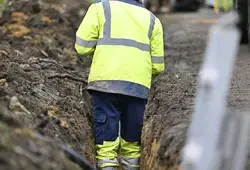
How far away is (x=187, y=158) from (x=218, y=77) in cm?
50

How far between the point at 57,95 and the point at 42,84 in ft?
0.69

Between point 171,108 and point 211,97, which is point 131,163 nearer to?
point 171,108

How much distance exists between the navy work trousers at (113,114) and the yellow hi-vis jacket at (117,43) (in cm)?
14

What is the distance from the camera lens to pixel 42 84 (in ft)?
25.6

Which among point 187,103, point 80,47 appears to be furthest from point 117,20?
point 187,103

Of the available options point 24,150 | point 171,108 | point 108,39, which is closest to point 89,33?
point 108,39

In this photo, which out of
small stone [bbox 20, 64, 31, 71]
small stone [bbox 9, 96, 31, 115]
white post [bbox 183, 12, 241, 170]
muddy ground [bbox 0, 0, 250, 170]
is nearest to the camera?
white post [bbox 183, 12, 241, 170]

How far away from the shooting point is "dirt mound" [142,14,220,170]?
586 cm

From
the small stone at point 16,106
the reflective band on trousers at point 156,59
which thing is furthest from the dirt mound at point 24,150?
the reflective band on trousers at point 156,59

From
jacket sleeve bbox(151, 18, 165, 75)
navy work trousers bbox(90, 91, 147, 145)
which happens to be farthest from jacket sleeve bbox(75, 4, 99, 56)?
jacket sleeve bbox(151, 18, 165, 75)

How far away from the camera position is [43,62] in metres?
9.02

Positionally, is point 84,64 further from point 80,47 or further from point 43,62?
point 80,47

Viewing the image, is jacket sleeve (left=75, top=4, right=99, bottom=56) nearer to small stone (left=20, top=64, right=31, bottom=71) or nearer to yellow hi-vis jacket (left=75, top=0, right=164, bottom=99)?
yellow hi-vis jacket (left=75, top=0, right=164, bottom=99)

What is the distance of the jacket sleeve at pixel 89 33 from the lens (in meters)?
6.83
